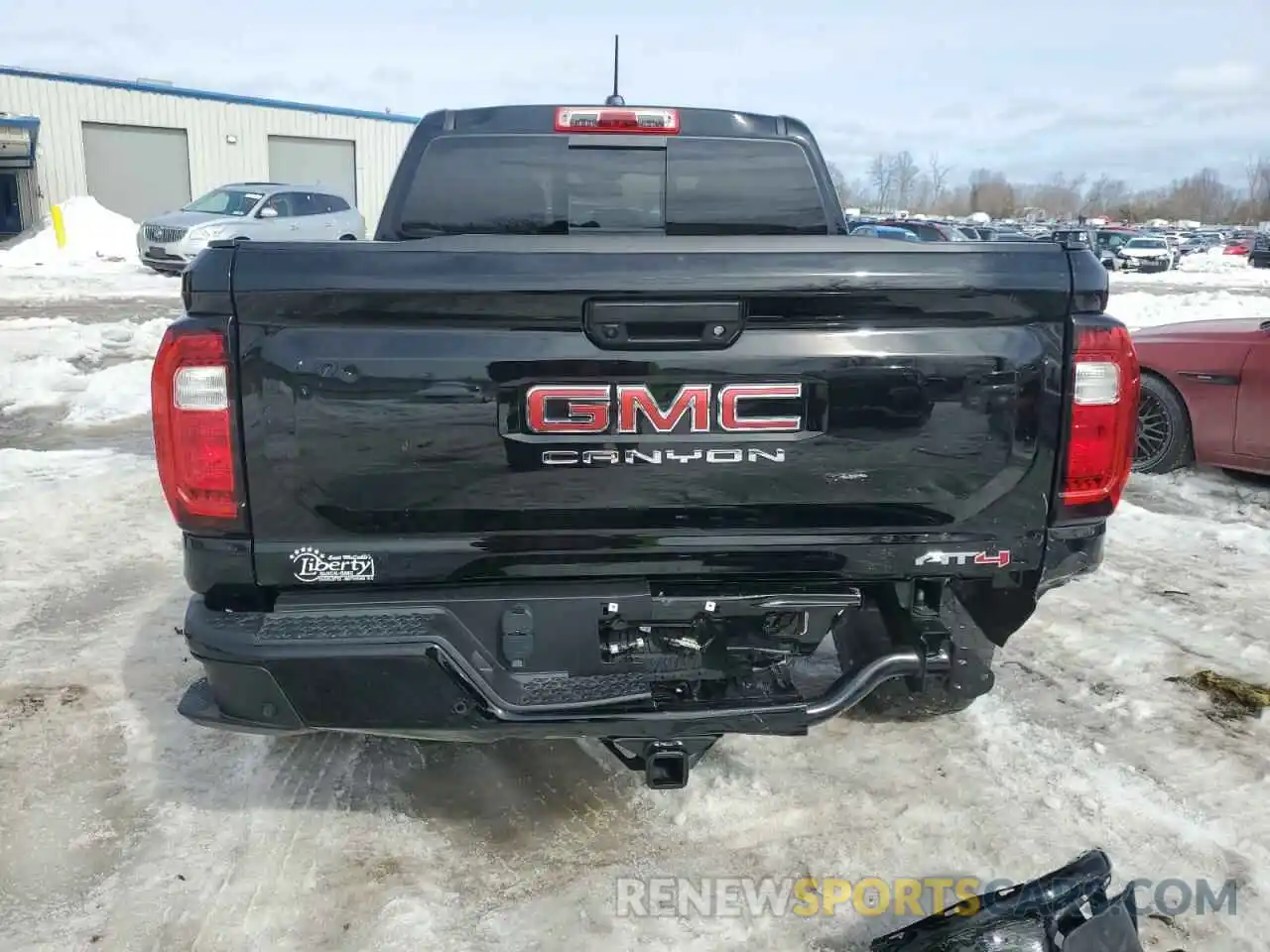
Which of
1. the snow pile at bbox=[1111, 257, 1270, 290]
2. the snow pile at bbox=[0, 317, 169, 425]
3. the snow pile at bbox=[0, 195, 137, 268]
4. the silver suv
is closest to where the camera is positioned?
the snow pile at bbox=[0, 317, 169, 425]

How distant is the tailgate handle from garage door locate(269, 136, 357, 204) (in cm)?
3234

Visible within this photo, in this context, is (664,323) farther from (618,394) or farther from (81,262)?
(81,262)

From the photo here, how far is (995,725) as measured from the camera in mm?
3562

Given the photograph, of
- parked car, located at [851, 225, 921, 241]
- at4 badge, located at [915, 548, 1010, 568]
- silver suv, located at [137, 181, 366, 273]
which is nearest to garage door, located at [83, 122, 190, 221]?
silver suv, located at [137, 181, 366, 273]

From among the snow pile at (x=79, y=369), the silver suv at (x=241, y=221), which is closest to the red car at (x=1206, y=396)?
the snow pile at (x=79, y=369)

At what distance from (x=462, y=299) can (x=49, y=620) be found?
10.6ft

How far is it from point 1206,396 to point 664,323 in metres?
5.60

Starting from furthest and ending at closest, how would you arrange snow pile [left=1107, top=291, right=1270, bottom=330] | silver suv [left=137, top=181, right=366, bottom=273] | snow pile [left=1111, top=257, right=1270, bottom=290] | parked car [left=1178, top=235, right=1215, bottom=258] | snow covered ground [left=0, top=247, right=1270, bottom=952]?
parked car [left=1178, top=235, right=1215, bottom=258] < snow pile [left=1111, top=257, right=1270, bottom=290] < silver suv [left=137, top=181, right=366, bottom=273] < snow pile [left=1107, top=291, right=1270, bottom=330] < snow covered ground [left=0, top=247, right=1270, bottom=952]

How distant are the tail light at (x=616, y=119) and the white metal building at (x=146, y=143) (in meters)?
28.6

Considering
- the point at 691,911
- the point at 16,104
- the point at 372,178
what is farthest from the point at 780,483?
the point at 372,178

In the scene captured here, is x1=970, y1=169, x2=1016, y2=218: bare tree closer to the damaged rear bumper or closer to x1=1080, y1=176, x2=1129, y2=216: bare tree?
x1=1080, y1=176, x2=1129, y2=216: bare tree

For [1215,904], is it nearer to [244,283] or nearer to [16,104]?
[244,283]

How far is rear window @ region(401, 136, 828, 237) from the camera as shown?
159 inches

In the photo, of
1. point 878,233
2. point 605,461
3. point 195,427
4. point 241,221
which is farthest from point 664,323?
point 241,221
